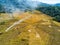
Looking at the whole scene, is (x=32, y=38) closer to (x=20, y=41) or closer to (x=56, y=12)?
(x=20, y=41)

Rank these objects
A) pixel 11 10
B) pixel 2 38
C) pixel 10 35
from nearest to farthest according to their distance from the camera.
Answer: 1. pixel 2 38
2. pixel 10 35
3. pixel 11 10

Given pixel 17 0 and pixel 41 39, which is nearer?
pixel 41 39

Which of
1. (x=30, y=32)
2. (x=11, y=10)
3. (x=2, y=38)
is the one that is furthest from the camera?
(x=11, y=10)

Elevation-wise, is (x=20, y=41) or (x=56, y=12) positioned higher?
(x=20, y=41)

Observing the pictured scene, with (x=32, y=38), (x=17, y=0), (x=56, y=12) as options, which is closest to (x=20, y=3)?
(x=17, y=0)

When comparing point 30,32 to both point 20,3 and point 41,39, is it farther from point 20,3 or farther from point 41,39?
point 20,3

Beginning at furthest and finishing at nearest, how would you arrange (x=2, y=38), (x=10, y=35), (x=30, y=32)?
(x=30, y=32)
(x=10, y=35)
(x=2, y=38)

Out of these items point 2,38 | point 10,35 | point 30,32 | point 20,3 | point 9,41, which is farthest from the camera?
point 20,3

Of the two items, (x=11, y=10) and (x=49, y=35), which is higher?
(x=49, y=35)

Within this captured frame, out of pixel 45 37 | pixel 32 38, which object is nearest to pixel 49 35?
pixel 45 37
